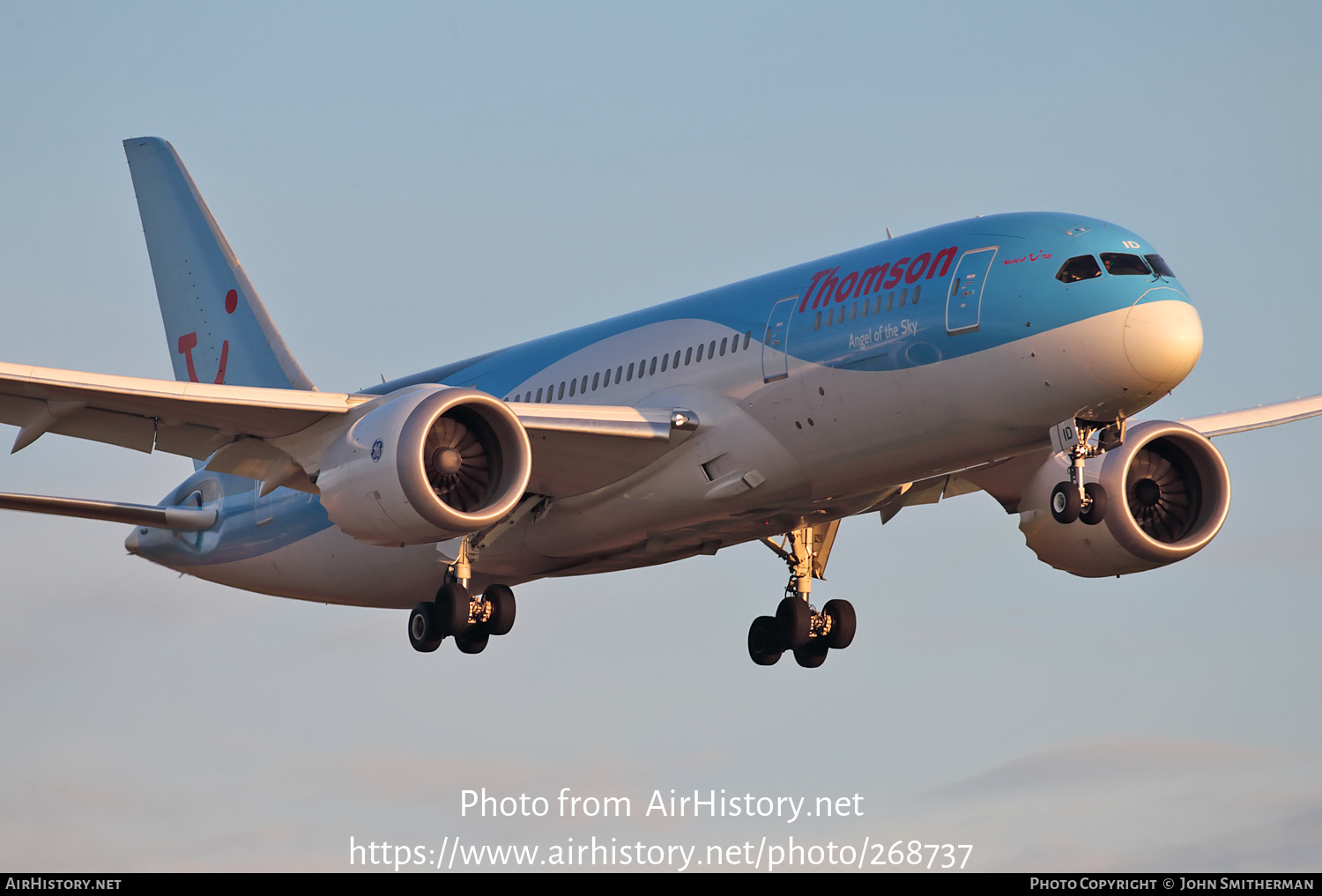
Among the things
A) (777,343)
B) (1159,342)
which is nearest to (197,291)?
(777,343)

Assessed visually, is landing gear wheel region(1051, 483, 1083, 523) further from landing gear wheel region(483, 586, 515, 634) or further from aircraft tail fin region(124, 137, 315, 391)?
aircraft tail fin region(124, 137, 315, 391)

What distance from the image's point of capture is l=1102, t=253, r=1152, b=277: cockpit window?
1070 inches

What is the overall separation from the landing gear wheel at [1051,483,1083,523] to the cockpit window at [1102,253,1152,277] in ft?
10.6

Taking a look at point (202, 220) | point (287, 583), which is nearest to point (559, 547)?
point (287, 583)

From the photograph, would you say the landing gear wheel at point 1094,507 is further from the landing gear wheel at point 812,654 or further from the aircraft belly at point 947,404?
the landing gear wheel at point 812,654

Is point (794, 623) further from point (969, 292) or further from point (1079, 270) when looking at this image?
point (1079, 270)

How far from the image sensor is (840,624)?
1428 inches

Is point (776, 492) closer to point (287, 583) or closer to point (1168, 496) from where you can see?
point (1168, 496)

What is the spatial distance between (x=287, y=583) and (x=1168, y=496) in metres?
17.6

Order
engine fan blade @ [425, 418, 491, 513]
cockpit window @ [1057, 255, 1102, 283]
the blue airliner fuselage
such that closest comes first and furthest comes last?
the blue airliner fuselage, cockpit window @ [1057, 255, 1102, 283], engine fan blade @ [425, 418, 491, 513]

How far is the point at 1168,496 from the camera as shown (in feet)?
113

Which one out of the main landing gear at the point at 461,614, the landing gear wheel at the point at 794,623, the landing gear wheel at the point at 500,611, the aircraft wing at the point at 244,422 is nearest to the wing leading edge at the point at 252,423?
the aircraft wing at the point at 244,422

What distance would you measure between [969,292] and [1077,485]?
3.29m

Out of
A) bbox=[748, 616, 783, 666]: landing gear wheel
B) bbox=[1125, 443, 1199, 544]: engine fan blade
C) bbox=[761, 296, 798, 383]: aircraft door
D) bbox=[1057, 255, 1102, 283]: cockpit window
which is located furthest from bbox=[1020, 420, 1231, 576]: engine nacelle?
bbox=[1057, 255, 1102, 283]: cockpit window
